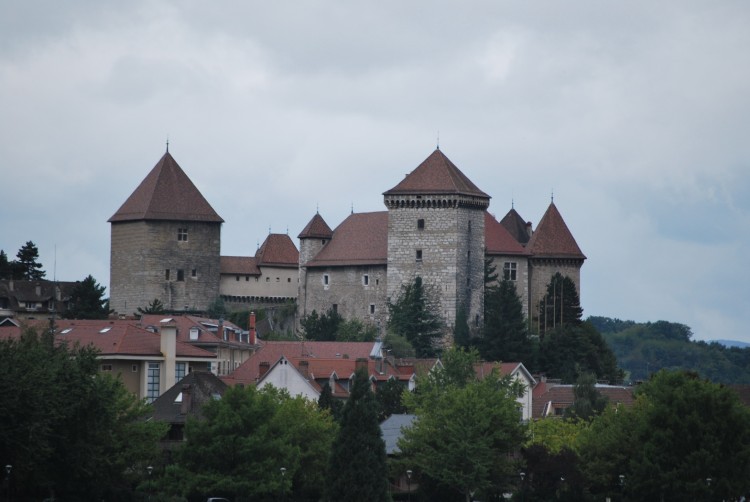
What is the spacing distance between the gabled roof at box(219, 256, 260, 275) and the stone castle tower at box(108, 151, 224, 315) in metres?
1.30

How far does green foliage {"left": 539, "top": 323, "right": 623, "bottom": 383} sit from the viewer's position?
124 metres

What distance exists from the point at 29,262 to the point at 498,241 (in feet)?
103

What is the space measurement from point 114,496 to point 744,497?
2593cm

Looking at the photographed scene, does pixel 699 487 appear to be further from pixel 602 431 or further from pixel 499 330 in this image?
pixel 499 330

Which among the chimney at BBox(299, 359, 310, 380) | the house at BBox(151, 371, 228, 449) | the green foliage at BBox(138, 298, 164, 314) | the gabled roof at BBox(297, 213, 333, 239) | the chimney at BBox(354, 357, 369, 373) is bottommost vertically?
the house at BBox(151, 371, 228, 449)

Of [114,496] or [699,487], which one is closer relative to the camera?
[114,496]

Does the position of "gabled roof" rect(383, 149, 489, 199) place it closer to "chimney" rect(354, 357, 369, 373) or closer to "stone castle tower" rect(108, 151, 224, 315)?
"stone castle tower" rect(108, 151, 224, 315)

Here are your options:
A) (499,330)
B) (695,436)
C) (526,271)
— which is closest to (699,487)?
(695,436)

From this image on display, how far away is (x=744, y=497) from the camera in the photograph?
83.4 metres

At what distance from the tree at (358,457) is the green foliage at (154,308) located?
56231 millimetres

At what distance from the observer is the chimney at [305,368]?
9774 cm

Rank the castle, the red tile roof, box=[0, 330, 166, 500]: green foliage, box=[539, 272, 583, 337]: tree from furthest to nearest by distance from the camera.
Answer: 1. box=[539, 272, 583, 337]: tree
2. the castle
3. the red tile roof
4. box=[0, 330, 166, 500]: green foliage

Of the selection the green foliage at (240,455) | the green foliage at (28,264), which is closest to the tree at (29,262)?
the green foliage at (28,264)

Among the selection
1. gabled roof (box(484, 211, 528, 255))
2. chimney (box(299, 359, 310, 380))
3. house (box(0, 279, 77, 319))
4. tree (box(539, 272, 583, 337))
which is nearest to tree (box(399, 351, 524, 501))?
chimney (box(299, 359, 310, 380))
